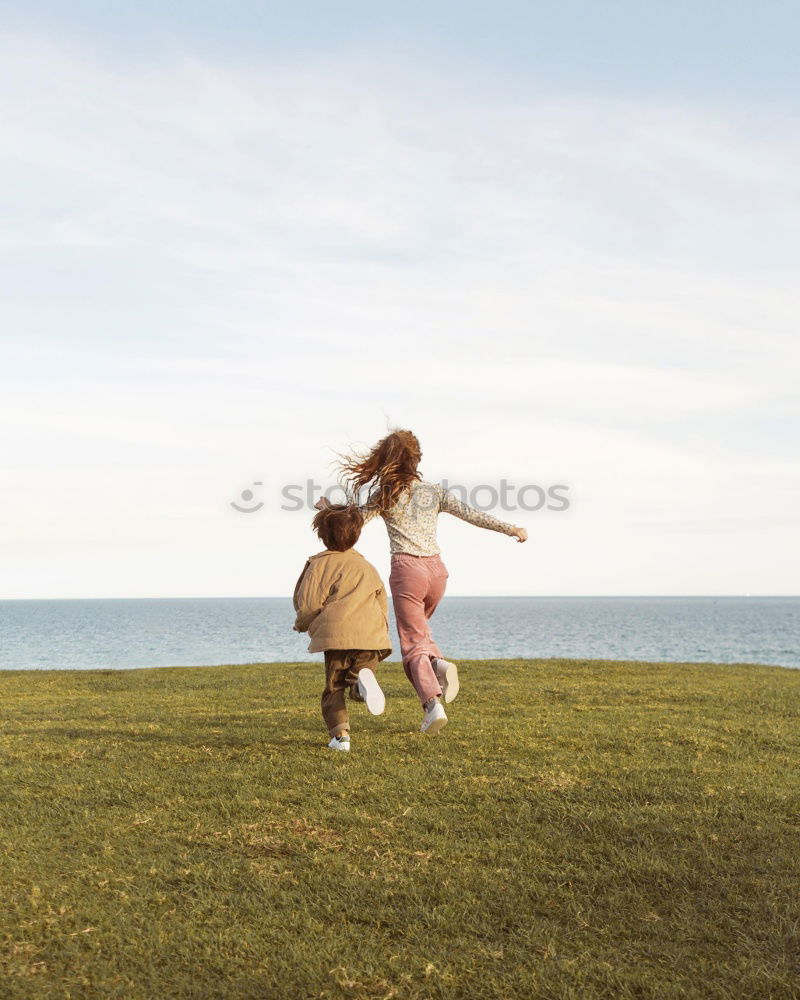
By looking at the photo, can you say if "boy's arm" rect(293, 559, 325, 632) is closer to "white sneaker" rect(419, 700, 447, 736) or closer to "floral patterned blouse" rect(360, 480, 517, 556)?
"floral patterned blouse" rect(360, 480, 517, 556)

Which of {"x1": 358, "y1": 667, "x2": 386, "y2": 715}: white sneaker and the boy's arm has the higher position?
the boy's arm

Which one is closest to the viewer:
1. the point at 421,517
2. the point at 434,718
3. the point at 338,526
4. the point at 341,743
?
the point at 341,743

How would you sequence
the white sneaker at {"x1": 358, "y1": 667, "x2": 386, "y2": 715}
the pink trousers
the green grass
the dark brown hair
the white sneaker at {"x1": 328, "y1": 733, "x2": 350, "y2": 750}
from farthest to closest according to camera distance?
the pink trousers
the dark brown hair
the white sneaker at {"x1": 328, "y1": 733, "x2": 350, "y2": 750}
the white sneaker at {"x1": 358, "y1": 667, "x2": 386, "y2": 715}
the green grass

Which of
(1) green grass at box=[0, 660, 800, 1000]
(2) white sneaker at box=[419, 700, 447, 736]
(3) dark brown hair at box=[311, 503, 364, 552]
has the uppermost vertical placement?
(3) dark brown hair at box=[311, 503, 364, 552]

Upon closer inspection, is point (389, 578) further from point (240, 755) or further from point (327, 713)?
point (240, 755)

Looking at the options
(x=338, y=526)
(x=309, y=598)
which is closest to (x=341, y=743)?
(x=309, y=598)

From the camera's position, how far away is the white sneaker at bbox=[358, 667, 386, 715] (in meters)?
7.46

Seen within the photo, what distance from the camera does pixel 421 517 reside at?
8.41m

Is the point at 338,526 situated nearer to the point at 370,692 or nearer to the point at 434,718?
the point at 370,692

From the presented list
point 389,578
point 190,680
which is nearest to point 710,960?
point 389,578

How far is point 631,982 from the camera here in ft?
11.8

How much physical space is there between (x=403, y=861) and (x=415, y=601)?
3482 mm

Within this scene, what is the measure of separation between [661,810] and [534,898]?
5.63ft

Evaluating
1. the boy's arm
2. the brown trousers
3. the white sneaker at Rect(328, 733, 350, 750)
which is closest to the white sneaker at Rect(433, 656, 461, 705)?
the brown trousers
